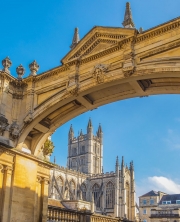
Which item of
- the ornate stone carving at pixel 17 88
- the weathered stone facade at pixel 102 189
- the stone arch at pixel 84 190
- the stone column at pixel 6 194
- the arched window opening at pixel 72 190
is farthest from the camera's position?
the stone arch at pixel 84 190

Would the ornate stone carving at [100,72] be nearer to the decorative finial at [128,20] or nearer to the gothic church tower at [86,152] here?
the decorative finial at [128,20]

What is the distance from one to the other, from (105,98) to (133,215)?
8173 centimetres

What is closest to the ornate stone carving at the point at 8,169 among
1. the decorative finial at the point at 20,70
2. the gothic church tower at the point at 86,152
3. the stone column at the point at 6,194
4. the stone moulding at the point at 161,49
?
the stone column at the point at 6,194

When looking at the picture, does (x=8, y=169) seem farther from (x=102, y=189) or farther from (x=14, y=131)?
(x=102, y=189)

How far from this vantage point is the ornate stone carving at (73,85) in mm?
11820

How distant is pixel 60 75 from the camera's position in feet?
42.1

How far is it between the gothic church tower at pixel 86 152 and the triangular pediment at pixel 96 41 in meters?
97.4

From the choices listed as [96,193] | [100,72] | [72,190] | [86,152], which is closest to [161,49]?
[100,72]

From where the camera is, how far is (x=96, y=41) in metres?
12.1

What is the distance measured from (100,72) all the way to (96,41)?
4.91 feet

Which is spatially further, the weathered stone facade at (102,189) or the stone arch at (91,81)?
the weathered stone facade at (102,189)

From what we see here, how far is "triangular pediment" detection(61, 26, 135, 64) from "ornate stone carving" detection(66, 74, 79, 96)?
78 cm

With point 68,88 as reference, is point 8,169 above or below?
below

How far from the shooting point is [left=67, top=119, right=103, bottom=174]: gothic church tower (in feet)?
358
